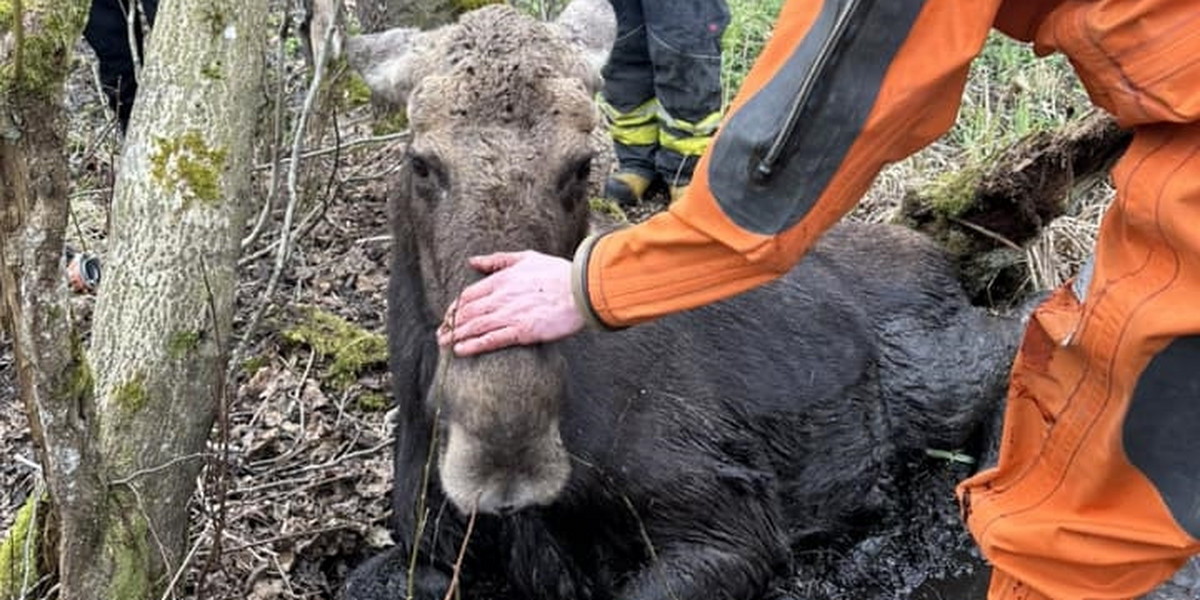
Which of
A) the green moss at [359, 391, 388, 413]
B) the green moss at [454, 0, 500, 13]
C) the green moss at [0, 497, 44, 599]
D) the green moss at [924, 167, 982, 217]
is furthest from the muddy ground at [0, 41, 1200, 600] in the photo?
the green moss at [454, 0, 500, 13]

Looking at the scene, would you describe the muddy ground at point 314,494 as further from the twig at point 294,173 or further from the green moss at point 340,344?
the twig at point 294,173

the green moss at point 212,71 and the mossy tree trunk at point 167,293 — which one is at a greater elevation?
the green moss at point 212,71

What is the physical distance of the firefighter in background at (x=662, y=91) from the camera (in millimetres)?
7078

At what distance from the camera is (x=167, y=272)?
384 cm

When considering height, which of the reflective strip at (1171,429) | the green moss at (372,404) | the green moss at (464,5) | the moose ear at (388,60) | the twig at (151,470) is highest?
the moose ear at (388,60)

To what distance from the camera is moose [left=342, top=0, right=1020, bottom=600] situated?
3.55 meters

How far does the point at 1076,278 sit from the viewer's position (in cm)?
326

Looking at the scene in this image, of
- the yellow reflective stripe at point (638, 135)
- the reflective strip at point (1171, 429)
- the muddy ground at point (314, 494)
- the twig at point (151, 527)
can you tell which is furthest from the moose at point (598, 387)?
the yellow reflective stripe at point (638, 135)

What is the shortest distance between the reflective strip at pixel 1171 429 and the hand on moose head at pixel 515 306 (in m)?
1.28

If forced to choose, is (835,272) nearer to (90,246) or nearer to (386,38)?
(386,38)

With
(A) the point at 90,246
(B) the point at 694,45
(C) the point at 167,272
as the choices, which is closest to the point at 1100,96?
(C) the point at 167,272

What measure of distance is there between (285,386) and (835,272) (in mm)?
2446

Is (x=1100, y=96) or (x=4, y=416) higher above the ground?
(x=1100, y=96)

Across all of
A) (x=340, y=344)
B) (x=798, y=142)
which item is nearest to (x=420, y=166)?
(x=798, y=142)
